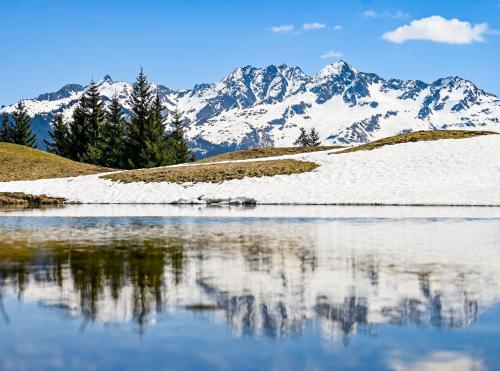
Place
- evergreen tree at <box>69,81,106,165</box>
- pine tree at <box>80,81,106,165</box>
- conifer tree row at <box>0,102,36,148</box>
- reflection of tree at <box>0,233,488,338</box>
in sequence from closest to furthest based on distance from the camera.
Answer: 1. reflection of tree at <box>0,233,488,338</box>
2. pine tree at <box>80,81,106,165</box>
3. evergreen tree at <box>69,81,106,165</box>
4. conifer tree row at <box>0,102,36,148</box>

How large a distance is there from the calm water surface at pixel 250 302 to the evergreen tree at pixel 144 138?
60.8 metres

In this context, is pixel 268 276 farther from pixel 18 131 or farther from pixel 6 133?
pixel 6 133

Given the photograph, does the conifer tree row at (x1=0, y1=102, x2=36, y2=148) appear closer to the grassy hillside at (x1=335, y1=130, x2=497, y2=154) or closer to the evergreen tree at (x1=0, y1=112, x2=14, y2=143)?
the evergreen tree at (x1=0, y1=112, x2=14, y2=143)

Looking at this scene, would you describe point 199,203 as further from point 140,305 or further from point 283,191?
point 140,305

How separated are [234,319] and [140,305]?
5.46 feet

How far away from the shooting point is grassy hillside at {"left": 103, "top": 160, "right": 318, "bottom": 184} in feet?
154

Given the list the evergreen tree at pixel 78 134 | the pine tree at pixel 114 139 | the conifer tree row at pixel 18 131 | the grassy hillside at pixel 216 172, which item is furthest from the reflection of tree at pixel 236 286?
the conifer tree row at pixel 18 131

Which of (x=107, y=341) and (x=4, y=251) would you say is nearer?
(x=107, y=341)

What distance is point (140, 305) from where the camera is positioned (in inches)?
399

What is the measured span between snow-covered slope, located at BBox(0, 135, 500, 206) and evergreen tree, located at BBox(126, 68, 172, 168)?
96.9ft

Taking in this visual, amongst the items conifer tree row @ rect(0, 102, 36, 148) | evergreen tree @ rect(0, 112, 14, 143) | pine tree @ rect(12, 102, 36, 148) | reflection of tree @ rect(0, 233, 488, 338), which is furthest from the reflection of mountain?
evergreen tree @ rect(0, 112, 14, 143)

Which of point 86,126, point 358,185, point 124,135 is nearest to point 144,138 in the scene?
point 124,135

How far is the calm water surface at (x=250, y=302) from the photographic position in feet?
24.8

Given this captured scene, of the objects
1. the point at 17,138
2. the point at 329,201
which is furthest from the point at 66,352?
the point at 17,138
